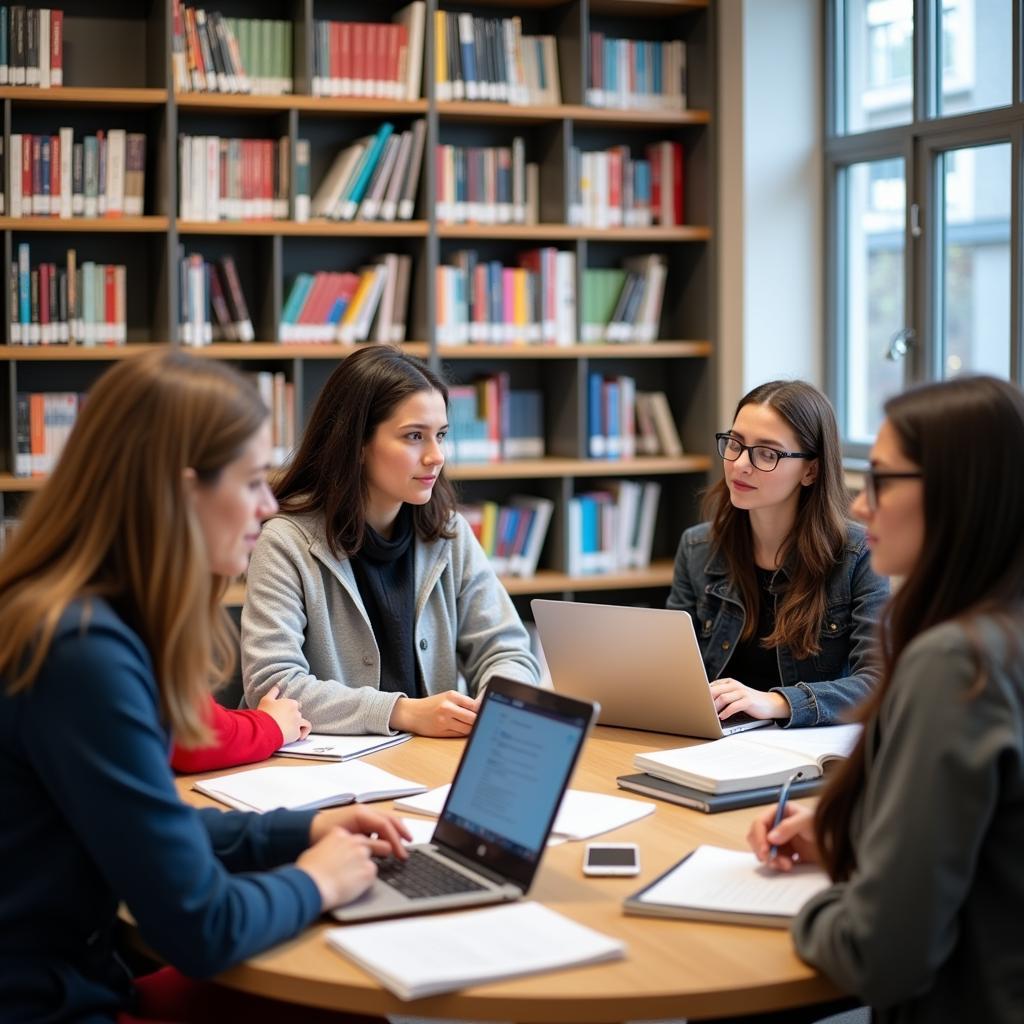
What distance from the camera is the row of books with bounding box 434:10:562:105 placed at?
430 centimetres

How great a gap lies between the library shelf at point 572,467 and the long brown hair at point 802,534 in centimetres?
177

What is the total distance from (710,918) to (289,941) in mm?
453

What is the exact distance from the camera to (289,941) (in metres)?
1.44

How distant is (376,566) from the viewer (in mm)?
2561

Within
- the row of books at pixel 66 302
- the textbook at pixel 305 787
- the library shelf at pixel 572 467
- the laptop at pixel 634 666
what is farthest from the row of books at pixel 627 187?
the textbook at pixel 305 787

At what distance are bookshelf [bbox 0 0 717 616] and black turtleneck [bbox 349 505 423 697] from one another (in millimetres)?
1585

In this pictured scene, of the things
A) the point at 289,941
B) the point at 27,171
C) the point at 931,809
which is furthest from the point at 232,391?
the point at 27,171

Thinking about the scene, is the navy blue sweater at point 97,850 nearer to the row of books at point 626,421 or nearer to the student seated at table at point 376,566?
the student seated at table at point 376,566

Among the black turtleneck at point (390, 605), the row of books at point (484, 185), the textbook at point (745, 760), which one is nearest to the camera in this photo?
the textbook at point (745, 760)

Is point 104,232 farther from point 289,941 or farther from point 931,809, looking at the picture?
point 931,809

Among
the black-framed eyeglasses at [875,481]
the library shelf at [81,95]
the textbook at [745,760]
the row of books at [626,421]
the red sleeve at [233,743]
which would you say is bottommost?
the textbook at [745,760]

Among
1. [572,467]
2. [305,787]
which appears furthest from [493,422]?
[305,787]

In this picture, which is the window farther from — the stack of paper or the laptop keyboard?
the laptop keyboard

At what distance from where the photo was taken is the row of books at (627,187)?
15.0 ft
